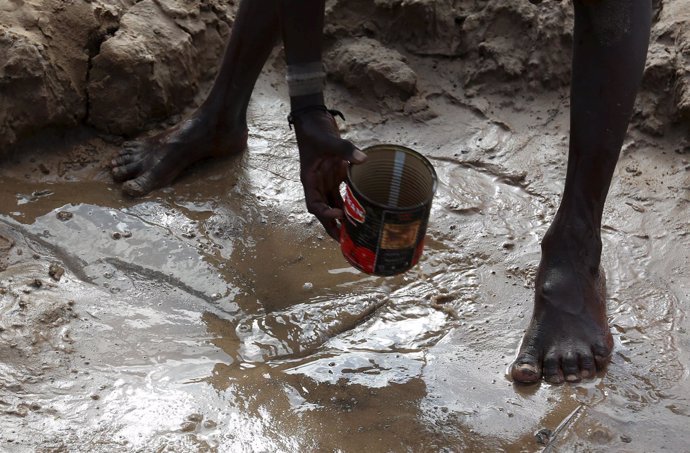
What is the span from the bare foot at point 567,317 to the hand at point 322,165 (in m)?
0.61

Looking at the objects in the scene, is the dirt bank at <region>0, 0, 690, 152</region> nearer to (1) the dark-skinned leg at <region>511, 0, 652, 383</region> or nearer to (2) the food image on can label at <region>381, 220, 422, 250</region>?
(1) the dark-skinned leg at <region>511, 0, 652, 383</region>

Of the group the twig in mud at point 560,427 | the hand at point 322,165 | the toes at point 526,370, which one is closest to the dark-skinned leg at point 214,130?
the hand at point 322,165

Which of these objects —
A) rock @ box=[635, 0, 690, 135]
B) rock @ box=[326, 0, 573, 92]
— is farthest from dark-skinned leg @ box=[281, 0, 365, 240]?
rock @ box=[635, 0, 690, 135]

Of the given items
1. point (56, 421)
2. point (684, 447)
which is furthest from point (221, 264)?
point (684, 447)

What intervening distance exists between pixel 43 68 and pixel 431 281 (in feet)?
5.21

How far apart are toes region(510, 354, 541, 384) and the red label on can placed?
604mm

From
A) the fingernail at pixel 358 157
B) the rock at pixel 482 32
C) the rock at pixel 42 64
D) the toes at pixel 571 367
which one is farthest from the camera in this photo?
the rock at pixel 482 32

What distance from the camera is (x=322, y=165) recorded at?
2.20 metres

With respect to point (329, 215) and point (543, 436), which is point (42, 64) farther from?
point (543, 436)

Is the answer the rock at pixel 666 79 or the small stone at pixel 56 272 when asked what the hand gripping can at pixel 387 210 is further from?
the rock at pixel 666 79

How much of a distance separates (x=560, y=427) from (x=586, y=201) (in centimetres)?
63

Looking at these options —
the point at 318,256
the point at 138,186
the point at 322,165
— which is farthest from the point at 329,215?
the point at 138,186

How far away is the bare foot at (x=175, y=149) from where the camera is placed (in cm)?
294

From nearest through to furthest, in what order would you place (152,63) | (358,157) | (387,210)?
(387,210), (358,157), (152,63)
